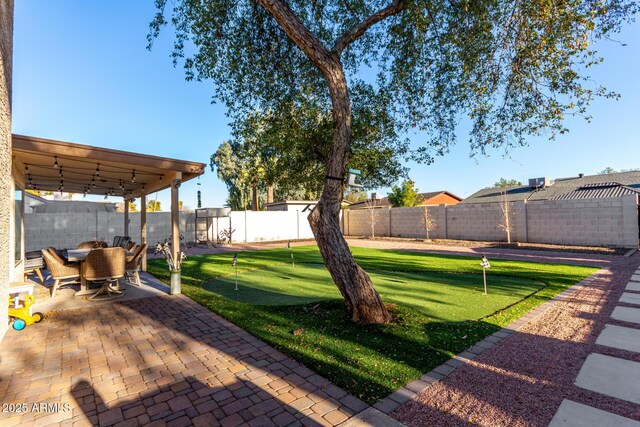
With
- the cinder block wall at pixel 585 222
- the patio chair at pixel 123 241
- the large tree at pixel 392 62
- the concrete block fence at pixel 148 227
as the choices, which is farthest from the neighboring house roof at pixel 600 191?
the patio chair at pixel 123 241

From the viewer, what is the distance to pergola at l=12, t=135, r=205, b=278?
539cm

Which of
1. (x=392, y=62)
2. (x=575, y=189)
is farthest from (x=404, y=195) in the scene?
(x=392, y=62)

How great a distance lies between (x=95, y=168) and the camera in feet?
23.8

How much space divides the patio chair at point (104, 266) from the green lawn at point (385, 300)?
1.50 m

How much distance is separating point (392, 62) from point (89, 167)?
755 centimetres

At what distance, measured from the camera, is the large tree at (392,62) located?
4453 mm

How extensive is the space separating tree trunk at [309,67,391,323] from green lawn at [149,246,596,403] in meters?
0.27

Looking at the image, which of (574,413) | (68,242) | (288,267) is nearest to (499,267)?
(288,267)

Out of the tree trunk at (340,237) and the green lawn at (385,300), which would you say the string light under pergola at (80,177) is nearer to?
the green lawn at (385,300)

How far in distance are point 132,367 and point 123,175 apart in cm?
652

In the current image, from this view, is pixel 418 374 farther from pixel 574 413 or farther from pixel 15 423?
pixel 15 423

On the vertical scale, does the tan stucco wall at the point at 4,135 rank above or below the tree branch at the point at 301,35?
below

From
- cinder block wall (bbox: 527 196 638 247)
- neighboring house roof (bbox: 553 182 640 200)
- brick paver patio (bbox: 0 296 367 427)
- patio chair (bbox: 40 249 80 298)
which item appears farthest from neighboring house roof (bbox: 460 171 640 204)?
patio chair (bbox: 40 249 80 298)

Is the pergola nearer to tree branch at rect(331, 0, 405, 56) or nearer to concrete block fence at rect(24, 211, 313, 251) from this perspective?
tree branch at rect(331, 0, 405, 56)
